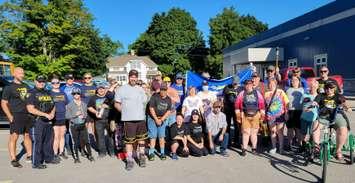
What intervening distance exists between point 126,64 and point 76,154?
8459 cm

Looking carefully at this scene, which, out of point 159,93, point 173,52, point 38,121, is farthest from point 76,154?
point 173,52

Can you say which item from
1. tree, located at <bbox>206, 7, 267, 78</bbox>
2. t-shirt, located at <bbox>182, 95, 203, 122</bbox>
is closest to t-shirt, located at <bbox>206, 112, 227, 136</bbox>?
t-shirt, located at <bbox>182, 95, 203, 122</bbox>

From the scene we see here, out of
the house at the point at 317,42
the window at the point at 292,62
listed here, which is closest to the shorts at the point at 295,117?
the house at the point at 317,42

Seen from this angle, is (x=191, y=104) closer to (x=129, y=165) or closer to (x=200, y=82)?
(x=129, y=165)

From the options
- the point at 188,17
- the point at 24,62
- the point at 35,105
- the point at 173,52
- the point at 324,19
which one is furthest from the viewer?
the point at 188,17

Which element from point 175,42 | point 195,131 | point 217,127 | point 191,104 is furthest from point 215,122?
point 175,42

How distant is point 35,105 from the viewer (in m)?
7.42

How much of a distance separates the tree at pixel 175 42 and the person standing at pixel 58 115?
65.6 metres

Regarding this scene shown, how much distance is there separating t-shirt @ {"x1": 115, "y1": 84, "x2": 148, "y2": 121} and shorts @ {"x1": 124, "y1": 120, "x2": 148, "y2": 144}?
0.37 ft

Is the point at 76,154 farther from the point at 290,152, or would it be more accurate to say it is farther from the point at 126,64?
the point at 126,64

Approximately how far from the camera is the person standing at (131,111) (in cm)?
727

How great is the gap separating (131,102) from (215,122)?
2225 millimetres

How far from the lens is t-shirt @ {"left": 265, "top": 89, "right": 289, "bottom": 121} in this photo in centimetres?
800

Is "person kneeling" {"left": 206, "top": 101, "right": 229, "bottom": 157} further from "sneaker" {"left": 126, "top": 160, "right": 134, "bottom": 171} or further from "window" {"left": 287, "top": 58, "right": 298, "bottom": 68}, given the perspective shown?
"window" {"left": 287, "top": 58, "right": 298, "bottom": 68}
